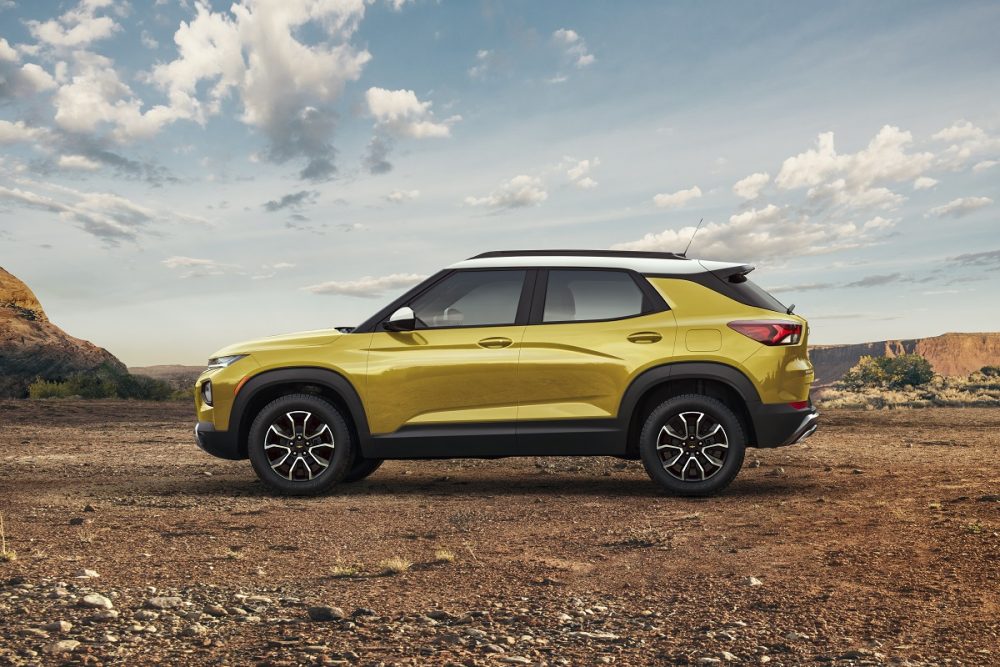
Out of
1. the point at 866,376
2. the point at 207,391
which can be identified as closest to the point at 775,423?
the point at 207,391

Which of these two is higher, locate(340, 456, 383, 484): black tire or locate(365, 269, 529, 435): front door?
locate(365, 269, 529, 435): front door

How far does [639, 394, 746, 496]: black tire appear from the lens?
7.57m

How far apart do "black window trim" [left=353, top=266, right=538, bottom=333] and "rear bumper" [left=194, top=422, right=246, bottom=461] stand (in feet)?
4.85

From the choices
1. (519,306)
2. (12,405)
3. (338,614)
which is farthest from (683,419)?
(12,405)

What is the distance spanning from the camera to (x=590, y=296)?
778 cm

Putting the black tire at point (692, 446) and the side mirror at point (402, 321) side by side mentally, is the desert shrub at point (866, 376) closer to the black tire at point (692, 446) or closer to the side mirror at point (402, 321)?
the black tire at point (692, 446)

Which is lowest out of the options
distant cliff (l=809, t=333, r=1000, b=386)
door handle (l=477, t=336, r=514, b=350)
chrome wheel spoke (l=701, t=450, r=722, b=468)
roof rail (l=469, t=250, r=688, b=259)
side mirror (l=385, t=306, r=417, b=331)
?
chrome wheel spoke (l=701, t=450, r=722, b=468)

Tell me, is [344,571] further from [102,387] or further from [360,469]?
[102,387]

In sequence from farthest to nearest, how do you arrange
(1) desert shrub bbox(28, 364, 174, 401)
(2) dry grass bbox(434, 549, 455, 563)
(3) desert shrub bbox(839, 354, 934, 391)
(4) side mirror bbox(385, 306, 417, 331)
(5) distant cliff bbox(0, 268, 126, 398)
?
(3) desert shrub bbox(839, 354, 934, 391), (5) distant cliff bbox(0, 268, 126, 398), (1) desert shrub bbox(28, 364, 174, 401), (4) side mirror bbox(385, 306, 417, 331), (2) dry grass bbox(434, 549, 455, 563)

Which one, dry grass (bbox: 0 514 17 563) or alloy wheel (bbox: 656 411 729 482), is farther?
alloy wheel (bbox: 656 411 729 482)

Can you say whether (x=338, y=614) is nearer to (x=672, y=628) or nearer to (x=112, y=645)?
(x=112, y=645)

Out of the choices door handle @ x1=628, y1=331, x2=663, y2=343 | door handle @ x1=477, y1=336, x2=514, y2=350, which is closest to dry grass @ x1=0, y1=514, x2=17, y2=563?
door handle @ x1=477, y1=336, x2=514, y2=350

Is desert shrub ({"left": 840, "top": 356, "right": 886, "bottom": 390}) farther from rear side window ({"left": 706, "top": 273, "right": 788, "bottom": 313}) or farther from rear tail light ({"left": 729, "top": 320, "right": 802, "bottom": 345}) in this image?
rear tail light ({"left": 729, "top": 320, "right": 802, "bottom": 345})

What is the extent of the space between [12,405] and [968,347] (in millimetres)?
94178
